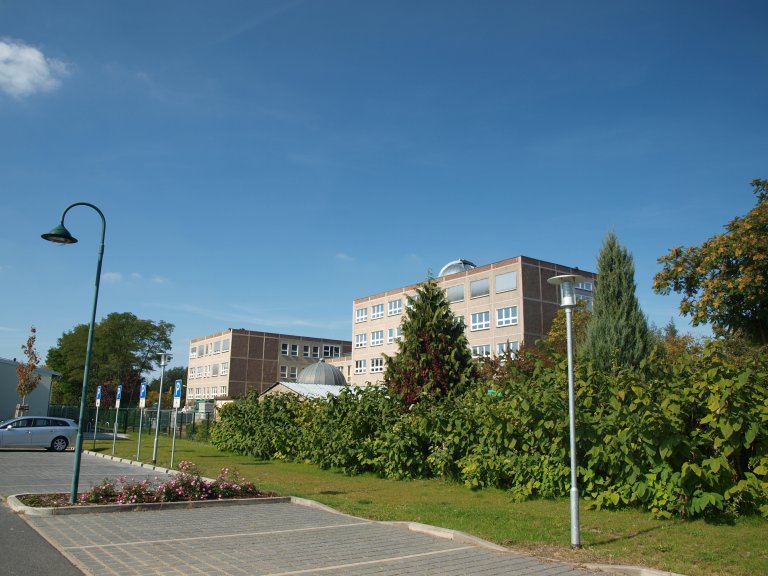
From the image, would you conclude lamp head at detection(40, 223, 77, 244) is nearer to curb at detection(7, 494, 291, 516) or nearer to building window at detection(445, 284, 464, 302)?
curb at detection(7, 494, 291, 516)

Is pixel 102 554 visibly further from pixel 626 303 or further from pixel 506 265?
pixel 506 265

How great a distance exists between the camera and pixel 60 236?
11656mm

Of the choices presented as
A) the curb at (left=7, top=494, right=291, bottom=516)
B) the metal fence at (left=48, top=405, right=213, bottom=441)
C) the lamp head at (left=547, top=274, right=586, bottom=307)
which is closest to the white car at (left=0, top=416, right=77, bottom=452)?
the metal fence at (left=48, top=405, right=213, bottom=441)

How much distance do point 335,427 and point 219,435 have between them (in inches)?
463

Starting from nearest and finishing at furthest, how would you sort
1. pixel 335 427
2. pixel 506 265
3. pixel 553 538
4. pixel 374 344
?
pixel 553 538, pixel 335 427, pixel 506 265, pixel 374 344

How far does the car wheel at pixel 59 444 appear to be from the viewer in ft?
94.8

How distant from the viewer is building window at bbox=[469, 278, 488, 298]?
62112mm

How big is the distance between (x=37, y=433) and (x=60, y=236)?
20583 millimetres

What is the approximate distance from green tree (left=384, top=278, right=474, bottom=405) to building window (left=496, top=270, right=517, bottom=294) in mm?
40766

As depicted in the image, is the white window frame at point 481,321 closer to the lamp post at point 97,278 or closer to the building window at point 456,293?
the building window at point 456,293

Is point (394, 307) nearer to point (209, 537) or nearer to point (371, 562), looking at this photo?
point (209, 537)

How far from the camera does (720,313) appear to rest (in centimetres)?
2473

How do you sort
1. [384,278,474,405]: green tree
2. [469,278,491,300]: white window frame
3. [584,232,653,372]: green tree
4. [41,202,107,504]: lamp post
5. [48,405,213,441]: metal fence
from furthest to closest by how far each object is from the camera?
[469,278,491,300]: white window frame
[48,405,213,441]: metal fence
[584,232,653,372]: green tree
[384,278,474,405]: green tree
[41,202,107,504]: lamp post

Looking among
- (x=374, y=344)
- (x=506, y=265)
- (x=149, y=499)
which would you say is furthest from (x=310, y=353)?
(x=149, y=499)
